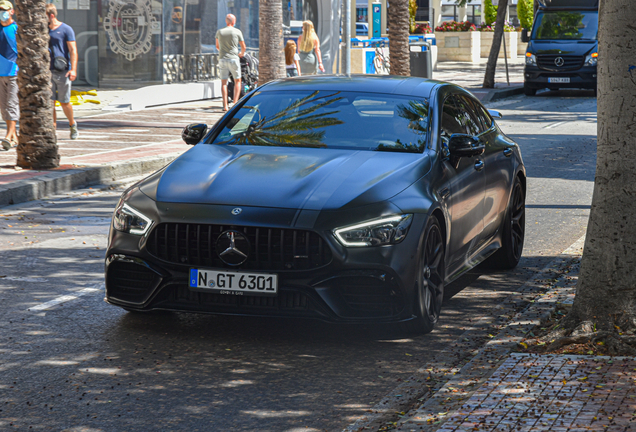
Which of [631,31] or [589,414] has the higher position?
[631,31]

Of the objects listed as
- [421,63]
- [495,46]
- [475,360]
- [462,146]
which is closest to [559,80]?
[495,46]

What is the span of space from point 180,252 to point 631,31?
8.71 ft

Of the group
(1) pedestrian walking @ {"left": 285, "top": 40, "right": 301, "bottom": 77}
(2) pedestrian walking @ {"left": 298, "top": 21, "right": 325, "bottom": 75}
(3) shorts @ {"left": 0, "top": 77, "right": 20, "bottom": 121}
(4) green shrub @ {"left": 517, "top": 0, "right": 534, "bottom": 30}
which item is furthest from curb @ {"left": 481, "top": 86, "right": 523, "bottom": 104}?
(4) green shrub @ {"left": 517, "top": 0, "right": 534, "bottom": 30}

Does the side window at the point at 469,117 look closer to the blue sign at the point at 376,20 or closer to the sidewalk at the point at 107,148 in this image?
the sidewalk at the point at 107,148

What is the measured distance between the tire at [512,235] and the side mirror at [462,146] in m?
1.38

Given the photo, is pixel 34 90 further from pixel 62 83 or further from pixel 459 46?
pixel 459 46

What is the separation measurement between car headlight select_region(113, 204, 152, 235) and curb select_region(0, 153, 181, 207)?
204 inches

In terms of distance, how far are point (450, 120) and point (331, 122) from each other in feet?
2.82

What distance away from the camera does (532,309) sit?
5.96 meters

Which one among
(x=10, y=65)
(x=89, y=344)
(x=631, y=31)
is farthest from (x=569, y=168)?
(x=89, y=344)

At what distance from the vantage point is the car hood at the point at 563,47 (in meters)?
27.7

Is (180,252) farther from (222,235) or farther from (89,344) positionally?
(89,344)

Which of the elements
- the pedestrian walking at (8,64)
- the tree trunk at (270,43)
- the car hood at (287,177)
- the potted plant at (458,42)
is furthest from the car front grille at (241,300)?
the potted plant at (458,42)

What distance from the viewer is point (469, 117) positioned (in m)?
7.15
